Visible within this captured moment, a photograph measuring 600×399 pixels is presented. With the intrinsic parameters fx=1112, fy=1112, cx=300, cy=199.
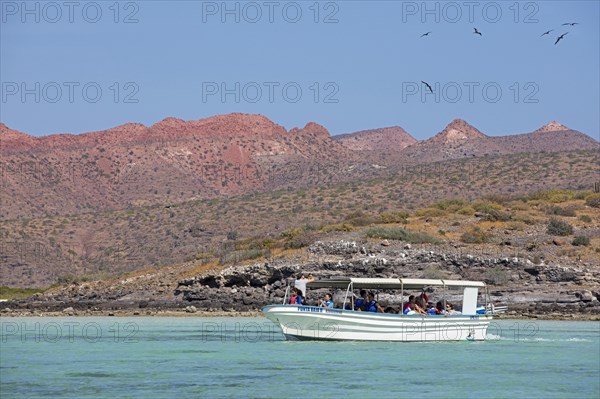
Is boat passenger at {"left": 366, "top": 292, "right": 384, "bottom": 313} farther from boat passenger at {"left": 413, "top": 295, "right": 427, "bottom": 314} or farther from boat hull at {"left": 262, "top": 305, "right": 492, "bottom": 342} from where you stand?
boat passenger at {"left": 413, "top": 295, "right": 427, "bottom": 314}

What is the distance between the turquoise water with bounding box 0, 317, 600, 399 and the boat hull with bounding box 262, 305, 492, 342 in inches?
15.1

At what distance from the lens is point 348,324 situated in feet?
118

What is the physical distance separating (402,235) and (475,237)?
427cm

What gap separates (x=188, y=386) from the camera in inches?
1007

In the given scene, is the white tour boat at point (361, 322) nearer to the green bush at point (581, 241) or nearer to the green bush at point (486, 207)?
the green bush at point (581, 241)

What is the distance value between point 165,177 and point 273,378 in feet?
377

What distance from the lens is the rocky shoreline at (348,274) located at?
53844 millimetres

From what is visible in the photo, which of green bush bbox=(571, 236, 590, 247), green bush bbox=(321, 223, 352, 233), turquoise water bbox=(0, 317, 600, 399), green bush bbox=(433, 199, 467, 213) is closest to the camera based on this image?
turquoise water bbox=(0, 317, 600, 399)

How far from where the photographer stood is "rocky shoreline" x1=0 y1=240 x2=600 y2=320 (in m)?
53.8

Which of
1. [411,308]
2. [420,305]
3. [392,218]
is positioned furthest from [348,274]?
[411,308]

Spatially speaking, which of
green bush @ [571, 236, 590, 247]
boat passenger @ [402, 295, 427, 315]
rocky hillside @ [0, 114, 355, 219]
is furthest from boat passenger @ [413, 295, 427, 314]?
rocky hillside @ [0, 114, 355, 219]

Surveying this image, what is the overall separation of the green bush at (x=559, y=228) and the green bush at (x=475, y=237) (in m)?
3.94

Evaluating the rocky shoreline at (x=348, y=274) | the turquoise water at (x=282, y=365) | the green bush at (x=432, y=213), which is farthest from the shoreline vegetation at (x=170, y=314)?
the green bush at (x=432, y=213)

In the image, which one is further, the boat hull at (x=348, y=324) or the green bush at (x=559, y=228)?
the green bush at (x=559, y=228)
